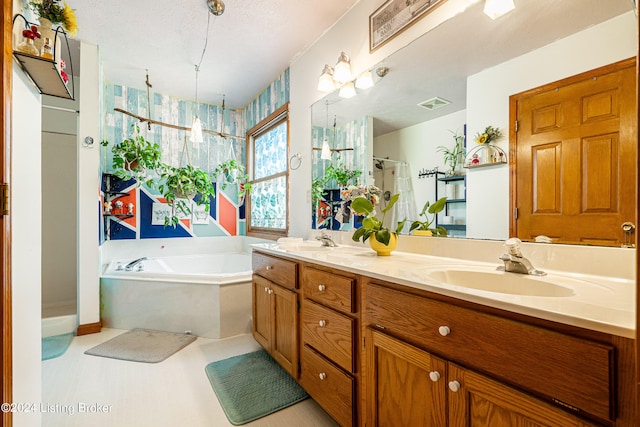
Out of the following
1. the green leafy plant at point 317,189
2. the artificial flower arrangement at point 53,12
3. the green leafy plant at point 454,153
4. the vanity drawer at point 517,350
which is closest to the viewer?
the vanity drawer at point 517,350

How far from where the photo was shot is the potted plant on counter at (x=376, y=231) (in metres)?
1.52

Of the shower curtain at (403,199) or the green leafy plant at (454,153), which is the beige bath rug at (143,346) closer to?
the shower curtain at (403,199)

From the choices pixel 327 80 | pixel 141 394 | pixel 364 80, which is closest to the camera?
pixel 141 394

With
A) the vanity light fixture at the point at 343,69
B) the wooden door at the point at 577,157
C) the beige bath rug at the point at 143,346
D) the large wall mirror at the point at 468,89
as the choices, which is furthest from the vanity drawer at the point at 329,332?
the vanity light fixture at the point at 343,69

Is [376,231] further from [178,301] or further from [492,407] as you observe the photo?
[178,301]

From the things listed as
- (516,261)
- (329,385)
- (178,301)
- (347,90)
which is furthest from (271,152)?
(516,261)

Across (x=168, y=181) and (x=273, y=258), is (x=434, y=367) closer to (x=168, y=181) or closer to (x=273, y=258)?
(x=273, y=258)

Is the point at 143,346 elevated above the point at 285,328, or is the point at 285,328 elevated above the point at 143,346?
the point at 285,328

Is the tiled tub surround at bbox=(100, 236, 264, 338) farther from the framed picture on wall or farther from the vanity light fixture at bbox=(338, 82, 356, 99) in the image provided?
the framed picture on wall

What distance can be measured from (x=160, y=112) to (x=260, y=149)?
1.30 m

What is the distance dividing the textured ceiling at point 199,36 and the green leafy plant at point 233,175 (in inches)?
39.0

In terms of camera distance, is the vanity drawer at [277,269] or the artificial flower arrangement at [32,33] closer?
the artificial flower arrangement at [32,33]

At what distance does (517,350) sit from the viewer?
691 millimetres

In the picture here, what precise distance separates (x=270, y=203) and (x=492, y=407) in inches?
118
